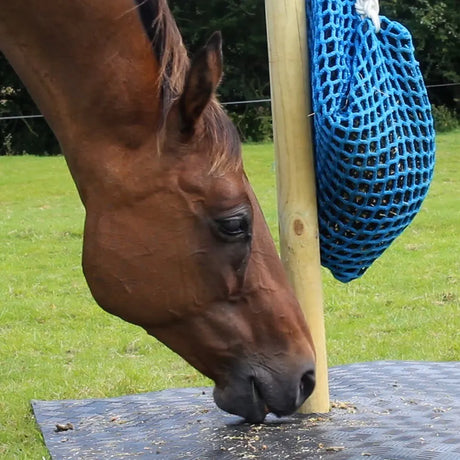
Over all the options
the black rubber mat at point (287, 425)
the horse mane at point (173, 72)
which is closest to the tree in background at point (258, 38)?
the black rubber mat at point (287, 425)

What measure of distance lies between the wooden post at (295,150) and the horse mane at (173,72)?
593mm

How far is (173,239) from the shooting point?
7.27 feet

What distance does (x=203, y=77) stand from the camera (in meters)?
2.09

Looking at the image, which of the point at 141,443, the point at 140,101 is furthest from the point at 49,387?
the point at 140,101

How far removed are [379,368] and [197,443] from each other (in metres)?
1.17

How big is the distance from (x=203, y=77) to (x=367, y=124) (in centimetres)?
65

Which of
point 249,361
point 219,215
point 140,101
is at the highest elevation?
point 140,101

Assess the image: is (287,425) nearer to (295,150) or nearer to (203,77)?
(295,150)

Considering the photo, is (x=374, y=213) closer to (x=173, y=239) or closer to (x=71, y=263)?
(x=173, y=239)

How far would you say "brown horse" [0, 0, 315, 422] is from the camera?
2178 mm

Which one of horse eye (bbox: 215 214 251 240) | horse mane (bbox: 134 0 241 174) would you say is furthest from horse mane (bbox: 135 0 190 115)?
horse eye (bbox: 215 214 251 240)

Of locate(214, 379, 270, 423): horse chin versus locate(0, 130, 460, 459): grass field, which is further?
locate(0, 130, 460, 459): grass field

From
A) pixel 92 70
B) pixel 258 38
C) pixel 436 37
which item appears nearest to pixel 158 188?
pixel 92 70

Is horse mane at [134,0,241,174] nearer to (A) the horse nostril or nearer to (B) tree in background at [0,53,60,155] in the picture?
(A) the horse nostril
